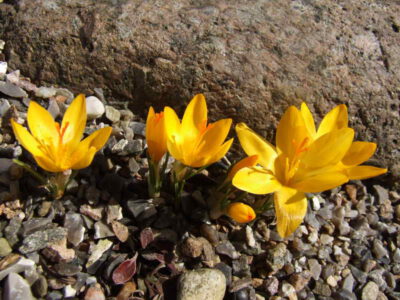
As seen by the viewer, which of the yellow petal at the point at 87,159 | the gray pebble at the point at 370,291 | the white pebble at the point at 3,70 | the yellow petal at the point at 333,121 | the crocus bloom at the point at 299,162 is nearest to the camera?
the yellow petal at the point at 87,159

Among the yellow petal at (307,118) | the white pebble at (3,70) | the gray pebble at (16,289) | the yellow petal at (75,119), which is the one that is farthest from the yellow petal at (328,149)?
the white pebble at (3,70)

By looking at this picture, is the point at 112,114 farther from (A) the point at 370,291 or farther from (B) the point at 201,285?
(A) the point at 370,291

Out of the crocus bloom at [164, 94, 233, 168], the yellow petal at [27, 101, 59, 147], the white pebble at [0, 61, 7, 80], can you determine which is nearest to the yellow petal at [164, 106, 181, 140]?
the crocus bloom at [164, 94, 233, 168]

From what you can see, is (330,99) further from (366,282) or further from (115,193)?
(115,193)

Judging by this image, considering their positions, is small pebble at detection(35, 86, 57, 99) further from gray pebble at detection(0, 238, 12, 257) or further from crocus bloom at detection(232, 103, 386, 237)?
crocus bloom at detection(232, 103, 386, 237)

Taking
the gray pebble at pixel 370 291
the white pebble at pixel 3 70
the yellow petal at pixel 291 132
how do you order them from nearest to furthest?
1. the yellow petal at pixel 291 132
2. the gray pebble at pixel 370 291
3. the white pebble at pixel 3 70

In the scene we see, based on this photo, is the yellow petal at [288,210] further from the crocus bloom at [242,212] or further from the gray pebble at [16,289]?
the gray pebble at [16,289]
